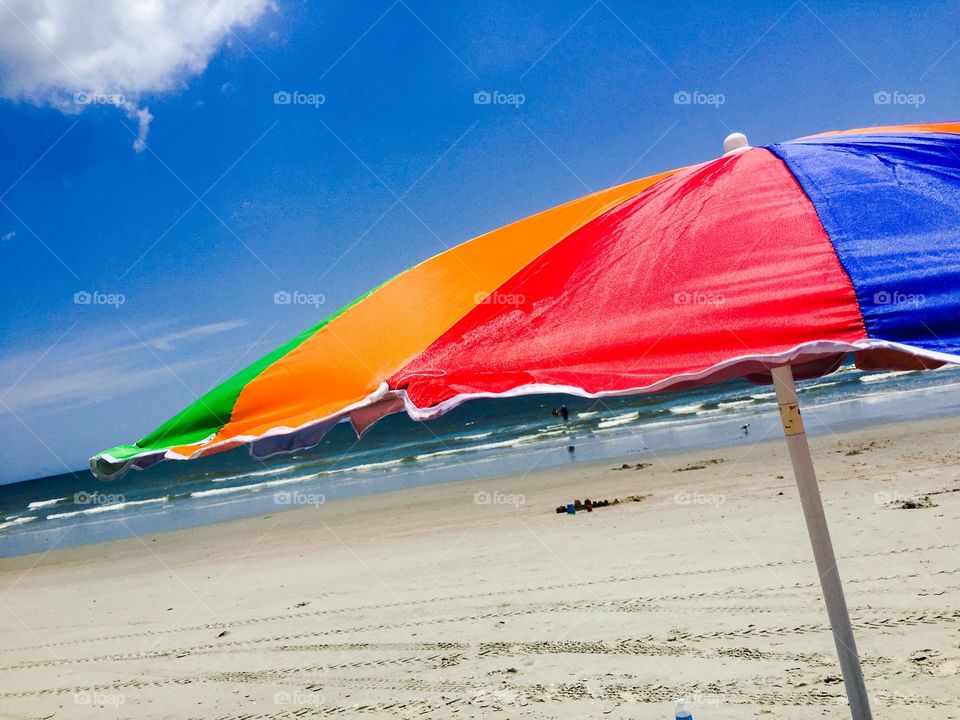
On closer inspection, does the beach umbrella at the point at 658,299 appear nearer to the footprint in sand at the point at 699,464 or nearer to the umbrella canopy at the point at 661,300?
the umbrella canopy at the point at 661,300

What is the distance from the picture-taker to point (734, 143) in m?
2.59

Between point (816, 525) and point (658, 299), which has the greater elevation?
point (658, 299)

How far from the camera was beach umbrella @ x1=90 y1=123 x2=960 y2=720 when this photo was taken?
1.76 meters

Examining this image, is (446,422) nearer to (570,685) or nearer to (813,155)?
(570,685)

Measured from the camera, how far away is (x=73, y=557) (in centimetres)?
1872

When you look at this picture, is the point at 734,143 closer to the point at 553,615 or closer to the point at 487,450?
the point at 553,615

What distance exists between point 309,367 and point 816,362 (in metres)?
2.50

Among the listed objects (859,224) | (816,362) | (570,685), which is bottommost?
(570,685)

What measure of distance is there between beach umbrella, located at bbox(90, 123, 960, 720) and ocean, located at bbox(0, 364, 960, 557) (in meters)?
16.8

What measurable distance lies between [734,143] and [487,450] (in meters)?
26.8

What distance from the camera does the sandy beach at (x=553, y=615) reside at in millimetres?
5340

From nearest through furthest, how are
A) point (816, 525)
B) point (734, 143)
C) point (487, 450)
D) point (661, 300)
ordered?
point (661, 300) < point (734, 143) < point (816, 525) < point (487, 450)

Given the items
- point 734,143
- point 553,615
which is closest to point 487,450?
point 553,615

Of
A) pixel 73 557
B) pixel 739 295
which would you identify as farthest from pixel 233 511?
pixel 739 295
